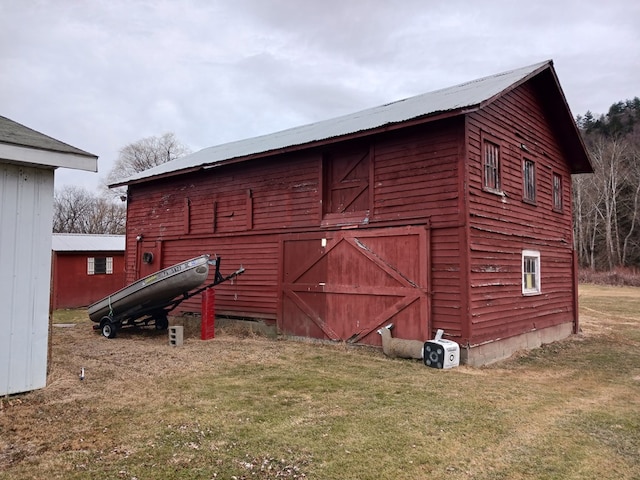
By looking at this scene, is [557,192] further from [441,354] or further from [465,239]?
[441,354]

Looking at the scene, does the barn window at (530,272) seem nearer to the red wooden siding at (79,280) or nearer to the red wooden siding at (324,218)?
the red wooden siding at (324,218)

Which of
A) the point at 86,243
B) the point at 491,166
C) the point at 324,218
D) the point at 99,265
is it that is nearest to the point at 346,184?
the point at 324,218

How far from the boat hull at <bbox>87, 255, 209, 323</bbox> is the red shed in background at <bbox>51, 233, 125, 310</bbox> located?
30.5ft

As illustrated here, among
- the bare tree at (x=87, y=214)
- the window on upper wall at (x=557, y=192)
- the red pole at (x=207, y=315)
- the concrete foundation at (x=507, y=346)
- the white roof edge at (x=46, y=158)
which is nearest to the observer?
the white roof edge at (x=46, y=158)

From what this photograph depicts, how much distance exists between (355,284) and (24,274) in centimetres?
616

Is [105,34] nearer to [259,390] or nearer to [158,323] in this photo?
[158,323]

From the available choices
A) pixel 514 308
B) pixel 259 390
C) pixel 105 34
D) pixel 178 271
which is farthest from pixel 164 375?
pixel 105 34

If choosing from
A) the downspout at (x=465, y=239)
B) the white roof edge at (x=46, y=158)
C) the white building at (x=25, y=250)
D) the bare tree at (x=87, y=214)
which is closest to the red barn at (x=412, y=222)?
the downspout at (x=465, y=239)

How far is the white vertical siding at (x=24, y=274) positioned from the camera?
5.55m

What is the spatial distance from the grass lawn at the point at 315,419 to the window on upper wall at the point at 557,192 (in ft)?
17.2

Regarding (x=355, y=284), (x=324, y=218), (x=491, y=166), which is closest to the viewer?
(x=491, y=166)

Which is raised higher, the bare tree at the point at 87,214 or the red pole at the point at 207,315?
the bare tree at the point at 87,214

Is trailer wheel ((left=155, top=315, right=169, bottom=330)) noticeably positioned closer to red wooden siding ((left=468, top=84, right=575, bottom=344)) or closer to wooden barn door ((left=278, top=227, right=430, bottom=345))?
wooden barn door ((left=278, top=227, right=430, bottom=345))

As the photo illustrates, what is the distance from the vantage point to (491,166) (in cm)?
963
